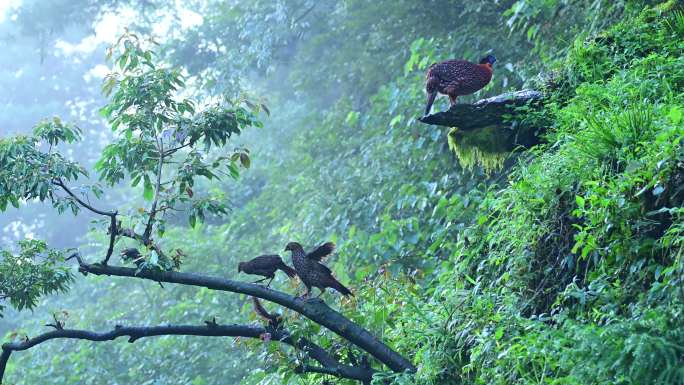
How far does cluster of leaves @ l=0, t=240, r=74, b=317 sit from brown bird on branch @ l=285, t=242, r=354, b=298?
140 cm

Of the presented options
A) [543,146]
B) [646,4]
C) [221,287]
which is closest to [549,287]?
[543,146]

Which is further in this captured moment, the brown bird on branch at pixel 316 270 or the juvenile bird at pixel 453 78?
the juvenile bird at pixel 453 78

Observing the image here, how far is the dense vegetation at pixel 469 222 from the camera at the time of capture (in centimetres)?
359

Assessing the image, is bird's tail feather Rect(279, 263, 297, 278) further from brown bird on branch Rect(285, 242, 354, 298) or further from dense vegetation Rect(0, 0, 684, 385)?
dense vegetation Rect(0, 0, 684, 385)

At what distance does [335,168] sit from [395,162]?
91.4 inches

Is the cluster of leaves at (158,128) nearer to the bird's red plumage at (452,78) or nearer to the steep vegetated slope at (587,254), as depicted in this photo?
the bird's red plumage at (452,78)

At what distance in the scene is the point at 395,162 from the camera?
912 cm

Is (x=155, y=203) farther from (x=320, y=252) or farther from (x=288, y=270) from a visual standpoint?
(x=320, y=252)

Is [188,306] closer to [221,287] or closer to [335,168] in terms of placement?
[335,168]

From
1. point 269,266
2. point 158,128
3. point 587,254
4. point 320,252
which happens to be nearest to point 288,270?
point 269,266

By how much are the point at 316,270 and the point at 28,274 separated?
168 centimetres

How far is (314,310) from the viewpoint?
433 cm

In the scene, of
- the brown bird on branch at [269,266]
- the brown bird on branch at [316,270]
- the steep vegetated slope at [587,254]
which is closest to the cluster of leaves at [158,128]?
the brown bird on branch at [269,266]

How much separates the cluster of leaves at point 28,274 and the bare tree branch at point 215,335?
0.35 meters
